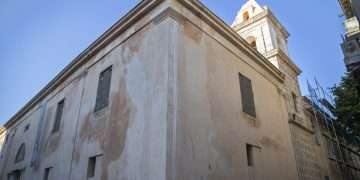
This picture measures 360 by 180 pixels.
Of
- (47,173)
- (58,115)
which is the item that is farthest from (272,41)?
(47,173)

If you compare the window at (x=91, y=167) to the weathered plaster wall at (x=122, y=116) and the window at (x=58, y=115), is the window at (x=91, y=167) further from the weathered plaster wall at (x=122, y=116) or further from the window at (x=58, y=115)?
the window at (x=58, y=115)

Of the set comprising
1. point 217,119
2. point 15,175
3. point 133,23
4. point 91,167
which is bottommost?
point 91,167

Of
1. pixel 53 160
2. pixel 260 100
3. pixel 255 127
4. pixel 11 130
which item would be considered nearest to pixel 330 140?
pixel 260 100

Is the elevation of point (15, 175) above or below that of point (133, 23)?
below

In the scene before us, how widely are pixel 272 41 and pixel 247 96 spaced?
6705 millimetres

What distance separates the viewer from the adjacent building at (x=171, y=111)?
5.96m

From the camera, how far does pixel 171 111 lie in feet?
19.0

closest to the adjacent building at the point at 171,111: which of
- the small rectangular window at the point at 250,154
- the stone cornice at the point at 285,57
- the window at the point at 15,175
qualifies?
the small rectangular window at the point at 250,154

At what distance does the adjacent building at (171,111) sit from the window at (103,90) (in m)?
0.04

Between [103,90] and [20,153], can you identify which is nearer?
[103,90]

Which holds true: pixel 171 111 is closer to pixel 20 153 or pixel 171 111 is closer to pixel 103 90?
pixel 103 90

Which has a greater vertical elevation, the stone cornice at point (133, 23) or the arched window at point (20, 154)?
the stone cornice at point (133, 23)

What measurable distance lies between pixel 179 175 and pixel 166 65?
278cm

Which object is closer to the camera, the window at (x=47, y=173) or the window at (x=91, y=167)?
the window at (x=91, y=167)
